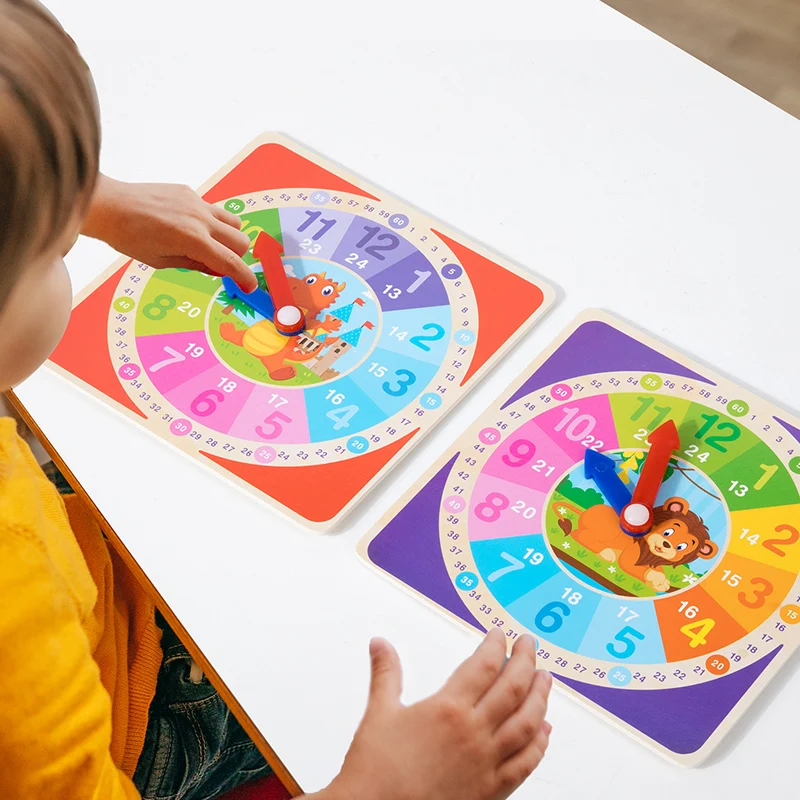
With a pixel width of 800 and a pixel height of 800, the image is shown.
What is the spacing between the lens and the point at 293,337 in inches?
32.5

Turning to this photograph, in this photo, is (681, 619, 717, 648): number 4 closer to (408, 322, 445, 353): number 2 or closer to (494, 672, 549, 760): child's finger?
(494, 672, 549, 760): child's finger

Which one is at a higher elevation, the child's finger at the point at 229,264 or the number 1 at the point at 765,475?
the number 1 at the point at 765,475

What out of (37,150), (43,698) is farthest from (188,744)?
(37,150)

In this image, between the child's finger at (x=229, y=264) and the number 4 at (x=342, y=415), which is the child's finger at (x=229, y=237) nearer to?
the child's finger at (x=229, y=264)

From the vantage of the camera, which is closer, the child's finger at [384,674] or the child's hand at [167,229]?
the child's finger at [384,674]

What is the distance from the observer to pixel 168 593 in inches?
28.0

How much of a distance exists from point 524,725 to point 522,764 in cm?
2

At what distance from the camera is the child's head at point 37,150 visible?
0.48m

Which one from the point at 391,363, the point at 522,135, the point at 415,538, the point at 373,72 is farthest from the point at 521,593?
the point at 373,72

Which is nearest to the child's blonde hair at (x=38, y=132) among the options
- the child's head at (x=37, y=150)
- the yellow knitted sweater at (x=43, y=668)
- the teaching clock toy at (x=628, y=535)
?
the child's head at (x=37, y=150)

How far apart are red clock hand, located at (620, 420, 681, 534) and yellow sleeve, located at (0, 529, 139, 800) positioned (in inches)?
14.3

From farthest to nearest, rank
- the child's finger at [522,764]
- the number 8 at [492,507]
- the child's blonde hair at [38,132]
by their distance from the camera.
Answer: the number 8 at [492,507] < the child's finger at [522,764] < the child's blonde hair at [38,132]

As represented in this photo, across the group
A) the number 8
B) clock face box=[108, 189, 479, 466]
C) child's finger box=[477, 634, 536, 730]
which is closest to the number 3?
clock face box=[108, 189, 479, 466]

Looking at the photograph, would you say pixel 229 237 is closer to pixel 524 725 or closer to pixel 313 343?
pixel 313 343
